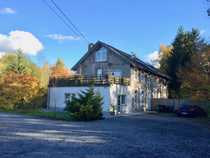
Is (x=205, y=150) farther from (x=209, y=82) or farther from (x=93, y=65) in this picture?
(x=93, y=65)

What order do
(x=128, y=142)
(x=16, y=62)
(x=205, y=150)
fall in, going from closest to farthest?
(x=205, y=150) < (x=128, y=142) < (x=16, y=62)

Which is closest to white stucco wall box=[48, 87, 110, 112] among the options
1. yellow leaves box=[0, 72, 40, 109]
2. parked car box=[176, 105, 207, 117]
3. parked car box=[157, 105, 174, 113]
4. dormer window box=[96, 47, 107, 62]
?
yellow leaves box=[0, 72, 40, 109]

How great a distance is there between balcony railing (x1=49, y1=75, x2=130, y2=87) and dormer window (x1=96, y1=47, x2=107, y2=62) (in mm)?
5340

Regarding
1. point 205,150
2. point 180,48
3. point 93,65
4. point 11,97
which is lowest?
point 205,150

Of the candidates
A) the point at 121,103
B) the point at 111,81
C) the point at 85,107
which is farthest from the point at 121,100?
the point at 85,107

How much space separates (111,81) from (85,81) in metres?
3.46

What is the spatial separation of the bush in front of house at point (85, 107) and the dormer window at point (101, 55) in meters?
15.4

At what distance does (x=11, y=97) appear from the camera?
3678 cm

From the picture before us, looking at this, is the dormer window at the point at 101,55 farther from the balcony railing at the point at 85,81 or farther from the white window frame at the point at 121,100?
the white window frame at the point at 121,100

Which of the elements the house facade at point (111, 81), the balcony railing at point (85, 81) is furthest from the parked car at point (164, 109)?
the balcony railing at point (85, 81)

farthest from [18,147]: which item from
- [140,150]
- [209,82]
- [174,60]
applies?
[174,60]

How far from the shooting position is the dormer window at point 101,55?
41125 millimetres

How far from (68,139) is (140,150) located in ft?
12.0

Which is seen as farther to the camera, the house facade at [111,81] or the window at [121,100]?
the window at [121,100]
